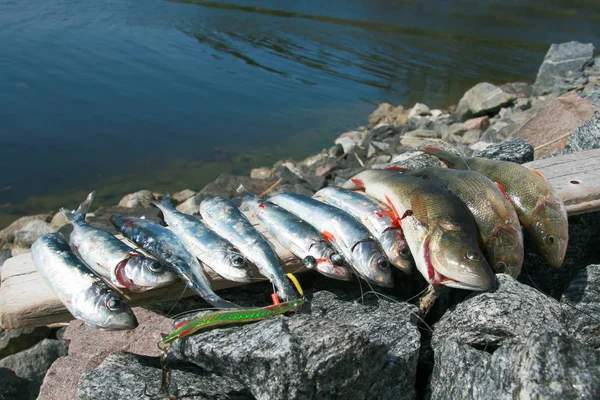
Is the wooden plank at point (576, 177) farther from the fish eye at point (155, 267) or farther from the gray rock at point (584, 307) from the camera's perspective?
the fish eye at point (155, 267)

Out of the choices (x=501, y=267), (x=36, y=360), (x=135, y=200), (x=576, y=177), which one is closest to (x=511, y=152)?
(x=576, y=177)

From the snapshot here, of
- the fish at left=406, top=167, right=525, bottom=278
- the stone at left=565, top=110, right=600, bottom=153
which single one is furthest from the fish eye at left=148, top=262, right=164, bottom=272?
the stone at left=565, top=110, right=600, bottom=153

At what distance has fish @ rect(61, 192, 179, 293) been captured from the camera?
3.44 meters

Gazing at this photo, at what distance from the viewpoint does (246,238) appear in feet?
13.0

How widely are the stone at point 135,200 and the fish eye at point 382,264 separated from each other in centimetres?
678

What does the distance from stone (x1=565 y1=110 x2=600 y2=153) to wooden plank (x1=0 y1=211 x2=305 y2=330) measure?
4.32 meters

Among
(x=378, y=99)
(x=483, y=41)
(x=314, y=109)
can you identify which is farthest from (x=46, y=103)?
(x=483, y=41)

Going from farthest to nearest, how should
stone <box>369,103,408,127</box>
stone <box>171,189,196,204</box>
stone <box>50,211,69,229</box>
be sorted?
stone <box>369,103,408,127</box> → stone <box>171,189,196,204</box> → stone <box>50,211,69,229</box>

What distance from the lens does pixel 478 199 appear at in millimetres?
4109

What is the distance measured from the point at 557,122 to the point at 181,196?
671cm

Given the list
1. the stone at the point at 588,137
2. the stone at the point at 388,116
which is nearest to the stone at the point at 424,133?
the stone at the point at 388,116

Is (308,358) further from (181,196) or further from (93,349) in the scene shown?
(181,196)

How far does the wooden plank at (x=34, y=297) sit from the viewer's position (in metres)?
3.58

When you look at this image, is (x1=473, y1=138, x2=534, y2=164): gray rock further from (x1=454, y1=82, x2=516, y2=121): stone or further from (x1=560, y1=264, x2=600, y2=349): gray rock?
(x1=454, y1=82, x2=516, y2=121): stone
